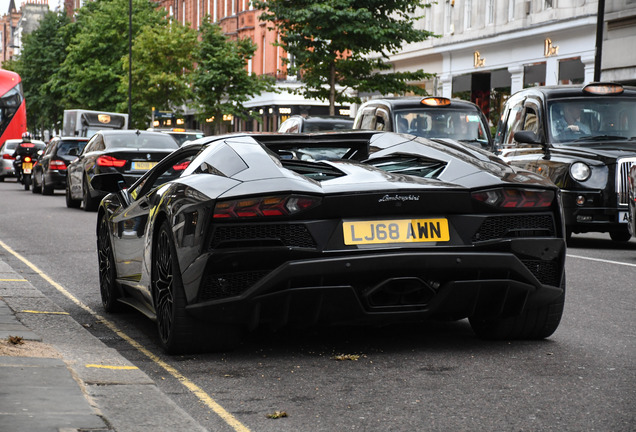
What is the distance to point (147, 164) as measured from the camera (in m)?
21.0

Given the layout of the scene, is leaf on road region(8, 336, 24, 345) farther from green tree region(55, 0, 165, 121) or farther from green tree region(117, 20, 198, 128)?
green tree region(55, 0, 165, 121)

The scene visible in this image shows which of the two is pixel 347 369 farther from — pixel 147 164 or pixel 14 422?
pixel 147 164

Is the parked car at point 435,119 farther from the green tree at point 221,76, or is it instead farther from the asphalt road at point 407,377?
the green tree at point 221,76

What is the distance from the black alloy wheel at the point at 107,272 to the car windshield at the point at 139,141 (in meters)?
13.6

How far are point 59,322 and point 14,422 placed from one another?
10.6 feet

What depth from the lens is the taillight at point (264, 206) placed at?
585 centimetres

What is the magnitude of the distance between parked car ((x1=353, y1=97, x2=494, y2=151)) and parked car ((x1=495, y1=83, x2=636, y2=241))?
129 cm

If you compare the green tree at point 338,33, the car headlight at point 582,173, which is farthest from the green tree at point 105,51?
the car headlight at point 582,173

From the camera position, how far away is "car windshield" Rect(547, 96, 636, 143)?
15.3 meters

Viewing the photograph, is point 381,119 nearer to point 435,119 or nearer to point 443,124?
point 435,119

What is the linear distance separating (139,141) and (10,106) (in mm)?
27162

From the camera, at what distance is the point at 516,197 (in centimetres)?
626

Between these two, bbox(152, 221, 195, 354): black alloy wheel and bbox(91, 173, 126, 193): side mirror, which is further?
bbox(91, 173, 126, 193): side mirror

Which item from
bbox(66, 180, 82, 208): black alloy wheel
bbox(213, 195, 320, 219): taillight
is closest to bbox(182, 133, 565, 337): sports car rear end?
bbox(213, 195, 320, 219): taillight
